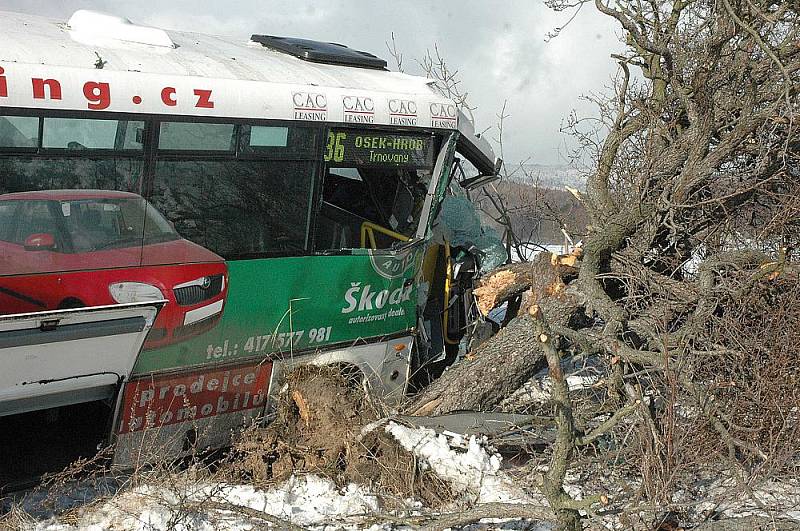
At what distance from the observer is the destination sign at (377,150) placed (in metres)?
6.28

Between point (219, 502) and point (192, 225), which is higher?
point (192, 225)

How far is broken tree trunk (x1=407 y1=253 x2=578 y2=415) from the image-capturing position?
7180 millimetres

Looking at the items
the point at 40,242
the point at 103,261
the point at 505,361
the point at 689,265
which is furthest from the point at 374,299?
the point at 689,265

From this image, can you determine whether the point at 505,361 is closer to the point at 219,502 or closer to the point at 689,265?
the point at 689,265

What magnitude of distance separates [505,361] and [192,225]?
10.2 ft

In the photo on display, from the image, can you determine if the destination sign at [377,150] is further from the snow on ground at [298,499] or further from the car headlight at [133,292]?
the snow on ground at [298,499]

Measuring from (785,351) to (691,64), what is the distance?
2665mm

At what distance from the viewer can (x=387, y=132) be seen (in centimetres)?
666

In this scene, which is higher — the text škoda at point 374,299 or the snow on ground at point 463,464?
the text škoda at point 374,299

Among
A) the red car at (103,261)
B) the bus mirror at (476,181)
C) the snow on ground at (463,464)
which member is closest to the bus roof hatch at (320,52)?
the bus mirror at (476,181)

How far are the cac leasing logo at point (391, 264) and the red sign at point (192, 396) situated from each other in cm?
120

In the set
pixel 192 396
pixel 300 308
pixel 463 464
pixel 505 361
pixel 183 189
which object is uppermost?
pixel 183 189

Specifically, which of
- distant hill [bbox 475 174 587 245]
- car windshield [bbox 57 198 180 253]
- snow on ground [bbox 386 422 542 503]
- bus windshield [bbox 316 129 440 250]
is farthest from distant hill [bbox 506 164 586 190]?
car windshield [bbox 57 198 180 253]

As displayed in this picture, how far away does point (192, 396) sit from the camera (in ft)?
19.0
